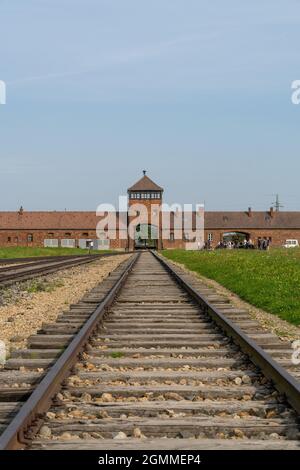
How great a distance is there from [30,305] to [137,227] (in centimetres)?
8304

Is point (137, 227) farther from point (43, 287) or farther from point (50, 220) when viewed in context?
point (43, 287)

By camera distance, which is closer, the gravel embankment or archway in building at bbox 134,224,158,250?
the gravel embankment

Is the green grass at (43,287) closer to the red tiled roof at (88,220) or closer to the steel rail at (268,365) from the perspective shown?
the steel rail at (268,365)

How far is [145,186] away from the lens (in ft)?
323

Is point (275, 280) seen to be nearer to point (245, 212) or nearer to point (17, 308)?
point (17, 308)

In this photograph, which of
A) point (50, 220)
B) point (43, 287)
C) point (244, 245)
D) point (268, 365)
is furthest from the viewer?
point (50, 220)

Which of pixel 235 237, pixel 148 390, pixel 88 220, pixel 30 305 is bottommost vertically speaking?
pixel 30 305

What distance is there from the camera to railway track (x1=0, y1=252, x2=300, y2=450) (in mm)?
4086

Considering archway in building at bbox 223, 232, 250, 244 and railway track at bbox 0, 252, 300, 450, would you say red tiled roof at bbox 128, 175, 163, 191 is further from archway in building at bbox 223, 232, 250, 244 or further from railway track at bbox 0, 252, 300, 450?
railway track at bbox 0, 252, 300, 450

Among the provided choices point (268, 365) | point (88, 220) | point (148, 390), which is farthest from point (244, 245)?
point (148, 390)

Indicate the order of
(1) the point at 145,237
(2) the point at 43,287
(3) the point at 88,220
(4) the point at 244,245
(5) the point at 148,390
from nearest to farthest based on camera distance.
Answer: (5) the point at 148,390 < (2) the point at 43,287 < (4) the point at 244,245 < (1) the point at 145,237 < (3) the point at 88,220

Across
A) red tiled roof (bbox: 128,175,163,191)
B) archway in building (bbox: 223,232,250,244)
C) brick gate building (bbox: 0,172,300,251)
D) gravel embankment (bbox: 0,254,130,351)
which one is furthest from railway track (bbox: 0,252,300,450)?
archway in building (bbox: 223,232,250,244)

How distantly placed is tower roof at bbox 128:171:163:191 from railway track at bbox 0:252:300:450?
89.1m

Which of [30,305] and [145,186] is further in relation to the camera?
[145,186]
